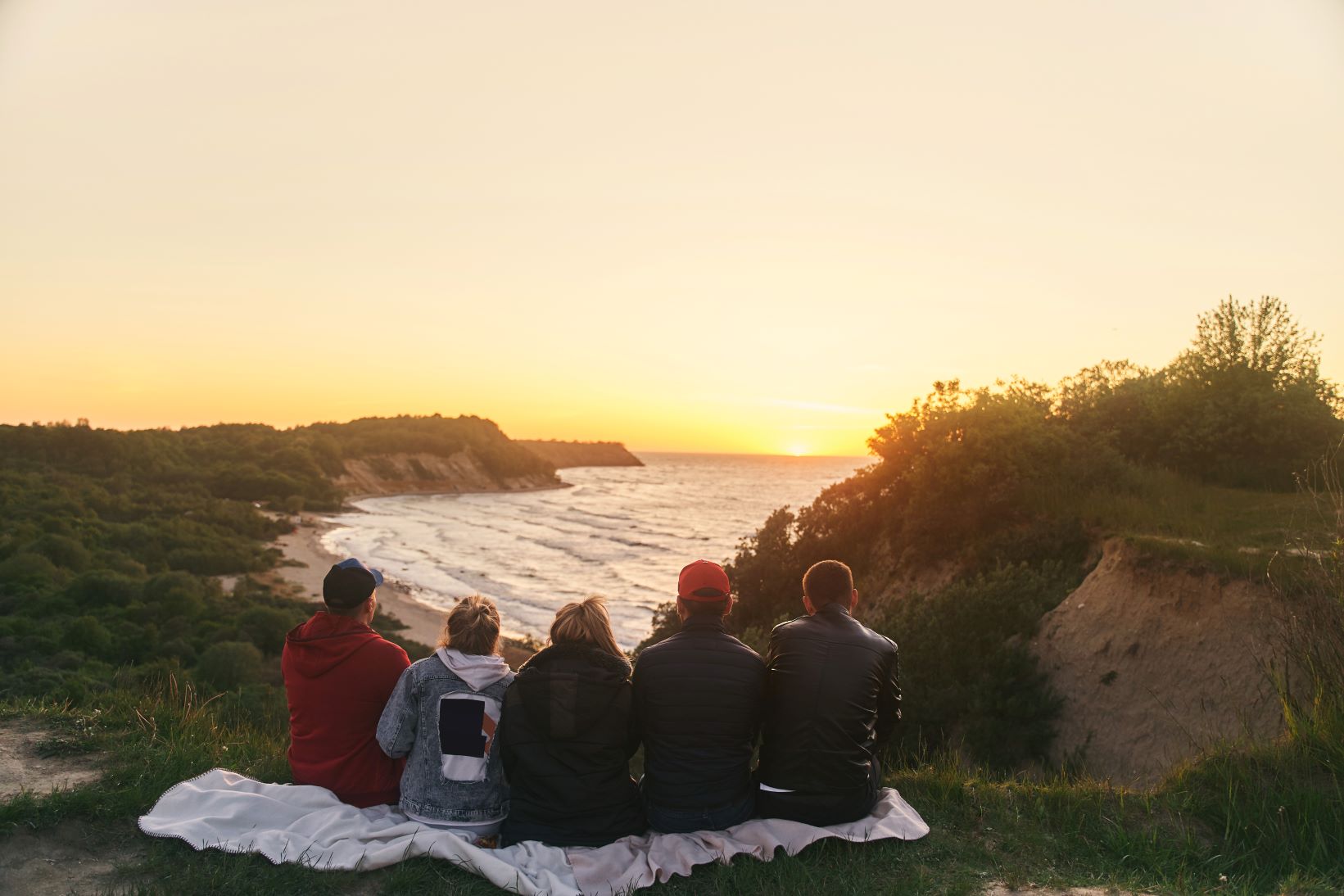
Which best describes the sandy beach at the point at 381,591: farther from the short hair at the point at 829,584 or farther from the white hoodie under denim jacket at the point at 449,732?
the short hair at the point at 829,584

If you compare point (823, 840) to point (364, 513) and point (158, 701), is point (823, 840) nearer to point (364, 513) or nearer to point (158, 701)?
point (158, 701)

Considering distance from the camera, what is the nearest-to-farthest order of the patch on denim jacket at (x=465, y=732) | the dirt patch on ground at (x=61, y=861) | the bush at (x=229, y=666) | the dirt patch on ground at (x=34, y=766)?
the dirt patch on ground at (x=61, y=861), the patch on denim jacket at (x=465, y=732), the dirt patch on ground at (x=34, y=766), the bush at (x=229, y=666)

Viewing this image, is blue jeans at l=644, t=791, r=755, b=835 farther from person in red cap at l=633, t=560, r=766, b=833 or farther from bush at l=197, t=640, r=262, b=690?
bush at l=197, t=640, r=262, b=690

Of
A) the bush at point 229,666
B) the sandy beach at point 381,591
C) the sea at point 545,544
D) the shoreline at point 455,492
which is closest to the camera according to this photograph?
the bush at point 229,666

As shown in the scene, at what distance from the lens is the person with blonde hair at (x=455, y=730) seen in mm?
4879

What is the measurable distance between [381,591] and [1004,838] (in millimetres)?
30944

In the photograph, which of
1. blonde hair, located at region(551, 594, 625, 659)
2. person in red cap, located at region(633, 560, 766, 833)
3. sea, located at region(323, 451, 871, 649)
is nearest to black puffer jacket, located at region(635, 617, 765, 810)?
person in red cap, located at region(633, 560, 766, 833)

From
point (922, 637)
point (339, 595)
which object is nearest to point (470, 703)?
point (339, 595)

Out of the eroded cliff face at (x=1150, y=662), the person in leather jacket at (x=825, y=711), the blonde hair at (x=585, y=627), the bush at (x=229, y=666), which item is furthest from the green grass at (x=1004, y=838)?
the bush at (x=229, y=666)

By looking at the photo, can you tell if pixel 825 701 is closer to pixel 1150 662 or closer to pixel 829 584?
pixel 829 584

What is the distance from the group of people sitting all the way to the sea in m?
19.6

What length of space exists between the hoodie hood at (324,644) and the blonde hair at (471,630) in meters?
0.51

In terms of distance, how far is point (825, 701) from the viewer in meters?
4.98

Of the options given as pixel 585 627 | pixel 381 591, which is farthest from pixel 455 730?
pixel 381 591
